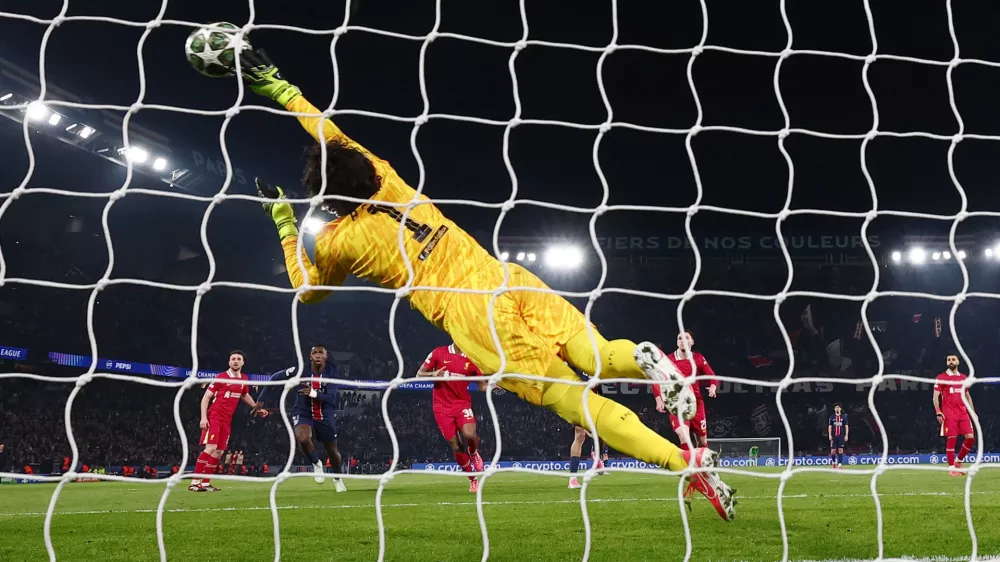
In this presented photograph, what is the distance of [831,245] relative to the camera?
2883 centimetres

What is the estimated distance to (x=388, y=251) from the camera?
3.82 metres

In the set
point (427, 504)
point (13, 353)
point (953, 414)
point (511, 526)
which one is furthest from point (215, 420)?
point (13, 353)

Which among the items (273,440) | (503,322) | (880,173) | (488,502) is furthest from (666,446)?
(880,173)

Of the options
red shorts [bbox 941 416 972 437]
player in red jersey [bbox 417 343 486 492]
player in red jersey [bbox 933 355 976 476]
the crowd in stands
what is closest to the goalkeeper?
player in red jersey [bbox 417 343 486 492]

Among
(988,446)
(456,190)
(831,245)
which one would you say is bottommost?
(988,446)

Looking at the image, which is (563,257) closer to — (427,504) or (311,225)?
(427,504)

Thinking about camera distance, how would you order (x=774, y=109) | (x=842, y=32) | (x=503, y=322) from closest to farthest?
(x=503, y=322), (x=842, y=32), (x=774, y=109)

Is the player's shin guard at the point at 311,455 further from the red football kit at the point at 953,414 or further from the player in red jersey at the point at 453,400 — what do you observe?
the red football kit at the point at 953,414

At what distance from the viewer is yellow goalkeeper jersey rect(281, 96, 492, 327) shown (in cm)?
380

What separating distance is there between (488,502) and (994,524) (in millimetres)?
4086

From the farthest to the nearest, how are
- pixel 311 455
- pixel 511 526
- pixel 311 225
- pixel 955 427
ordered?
1. pixel 955 427
2. pixel 311 455
3. pixel 311 225
4. pixel 511 526

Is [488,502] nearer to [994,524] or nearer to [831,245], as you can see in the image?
[994,524]

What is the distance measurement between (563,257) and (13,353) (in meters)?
16.4

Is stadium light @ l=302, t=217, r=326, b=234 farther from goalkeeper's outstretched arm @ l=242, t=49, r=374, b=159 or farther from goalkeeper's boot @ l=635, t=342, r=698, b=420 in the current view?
goalkeeper's boot @ l=635, t=342, r=698, b=420
